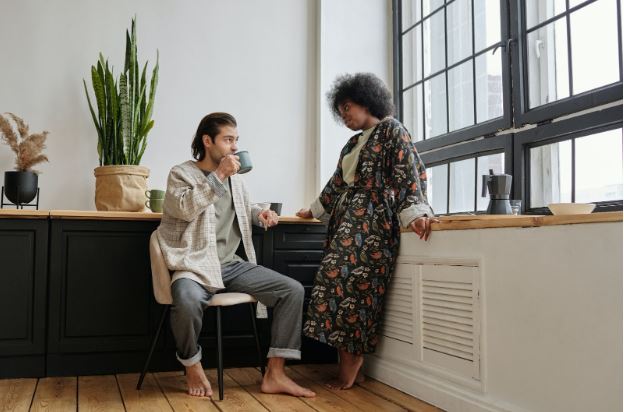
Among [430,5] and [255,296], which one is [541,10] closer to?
[430,5]

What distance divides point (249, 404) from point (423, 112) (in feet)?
7.08

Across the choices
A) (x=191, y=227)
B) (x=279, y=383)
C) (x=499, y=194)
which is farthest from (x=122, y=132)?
(x=499, y=194)

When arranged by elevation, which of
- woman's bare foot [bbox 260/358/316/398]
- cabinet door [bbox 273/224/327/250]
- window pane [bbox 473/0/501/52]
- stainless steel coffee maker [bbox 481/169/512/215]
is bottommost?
woman's bare foot [bbox 260/358/316/398]

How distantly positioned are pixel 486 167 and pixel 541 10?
2.58ft

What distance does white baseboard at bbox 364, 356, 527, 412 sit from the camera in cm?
229

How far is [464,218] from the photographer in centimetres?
247

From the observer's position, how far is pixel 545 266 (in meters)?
2.02

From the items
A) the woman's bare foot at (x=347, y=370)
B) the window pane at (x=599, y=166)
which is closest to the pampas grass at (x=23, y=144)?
the woman's bare foot at (x=347, y=370)

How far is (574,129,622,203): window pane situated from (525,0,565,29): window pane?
622mm

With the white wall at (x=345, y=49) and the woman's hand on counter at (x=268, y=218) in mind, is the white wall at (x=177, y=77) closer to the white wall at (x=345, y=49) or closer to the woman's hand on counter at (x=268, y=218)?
the white wall at (x=345, y=49)

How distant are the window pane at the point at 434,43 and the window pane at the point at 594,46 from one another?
1.07 meters

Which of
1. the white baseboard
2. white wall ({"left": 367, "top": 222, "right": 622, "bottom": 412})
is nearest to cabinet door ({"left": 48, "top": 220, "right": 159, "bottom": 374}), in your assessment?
the white baseboard

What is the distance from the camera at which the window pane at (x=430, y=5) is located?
12.6 ft

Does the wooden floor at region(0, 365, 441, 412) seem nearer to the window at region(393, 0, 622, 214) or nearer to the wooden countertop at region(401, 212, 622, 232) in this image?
the wooden countertop at region(401, 212, 622, 232)
